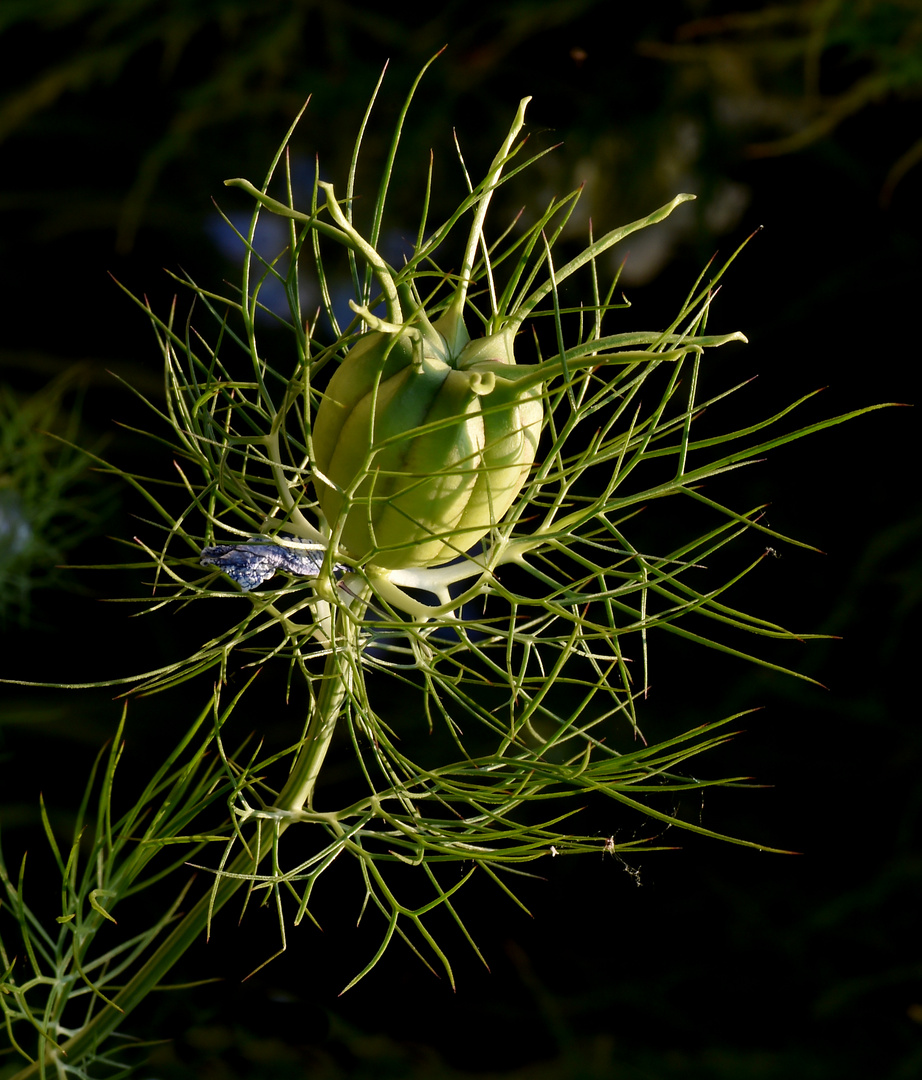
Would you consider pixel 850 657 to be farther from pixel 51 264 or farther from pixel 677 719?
pixel 51 264

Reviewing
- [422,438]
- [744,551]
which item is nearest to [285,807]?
[422,438]

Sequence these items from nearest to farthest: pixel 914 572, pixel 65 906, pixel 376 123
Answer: pixel 65 906, pixel 914 572, pixel 376 123

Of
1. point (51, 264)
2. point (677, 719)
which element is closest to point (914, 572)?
point (677, 719)

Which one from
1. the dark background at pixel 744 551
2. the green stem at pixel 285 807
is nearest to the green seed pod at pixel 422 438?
the green stem at pixel 285 807

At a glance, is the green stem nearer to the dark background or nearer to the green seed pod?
the green seed pod

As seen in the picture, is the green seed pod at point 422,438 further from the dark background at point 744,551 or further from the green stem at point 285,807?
the dark background at point 744,551

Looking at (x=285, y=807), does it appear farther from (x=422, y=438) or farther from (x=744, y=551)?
(x=744, y=551)

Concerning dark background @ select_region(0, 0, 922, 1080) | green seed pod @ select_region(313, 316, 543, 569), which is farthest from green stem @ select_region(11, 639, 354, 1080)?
dark background @ select_region(0, 0, 922, 1080)
